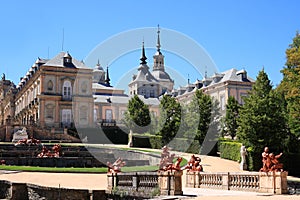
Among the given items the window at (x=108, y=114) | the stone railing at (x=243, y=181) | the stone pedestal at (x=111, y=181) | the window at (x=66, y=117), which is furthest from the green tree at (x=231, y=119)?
the window at (x=108, y=114)

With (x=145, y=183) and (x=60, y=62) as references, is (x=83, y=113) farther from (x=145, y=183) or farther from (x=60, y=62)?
(x=145, y=183)

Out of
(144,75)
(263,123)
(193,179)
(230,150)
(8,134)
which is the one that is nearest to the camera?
(193,179)

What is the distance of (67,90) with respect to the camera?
5553 cm

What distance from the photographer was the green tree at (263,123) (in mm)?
32000

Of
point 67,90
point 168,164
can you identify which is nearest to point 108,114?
point 67,90

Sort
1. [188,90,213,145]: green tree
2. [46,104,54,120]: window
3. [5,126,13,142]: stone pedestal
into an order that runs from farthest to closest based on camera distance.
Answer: [46,104,54,120]: window
[5,126,13,142]: stone pedestal
[188,90,213,145]: green tree

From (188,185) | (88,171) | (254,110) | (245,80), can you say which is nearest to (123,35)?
(88,171)

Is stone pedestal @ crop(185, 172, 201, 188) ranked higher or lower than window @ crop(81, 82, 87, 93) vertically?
lower

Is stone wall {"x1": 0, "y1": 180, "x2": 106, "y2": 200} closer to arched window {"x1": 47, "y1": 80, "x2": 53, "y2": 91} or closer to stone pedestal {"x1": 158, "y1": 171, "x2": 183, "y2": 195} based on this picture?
stone pedestal {"x1": 158, "y1": 171, "x2": 183, "y2": 195}

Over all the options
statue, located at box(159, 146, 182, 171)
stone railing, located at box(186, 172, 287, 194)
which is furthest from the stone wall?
stone railing, located at box(186, 172, 287, 194)

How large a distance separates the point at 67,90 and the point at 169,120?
16969 millimetres

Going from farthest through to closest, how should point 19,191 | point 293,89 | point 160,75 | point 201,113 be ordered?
point 160,75
point 201,113
point 293,89
point 19,191

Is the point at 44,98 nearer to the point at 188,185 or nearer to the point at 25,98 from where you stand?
the point at 25,98

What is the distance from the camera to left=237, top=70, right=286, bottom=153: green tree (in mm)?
32000
